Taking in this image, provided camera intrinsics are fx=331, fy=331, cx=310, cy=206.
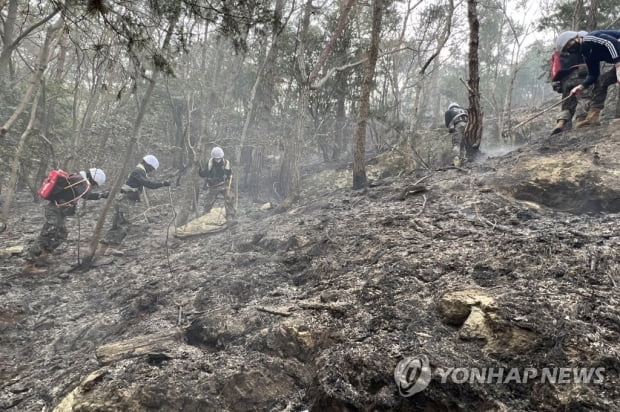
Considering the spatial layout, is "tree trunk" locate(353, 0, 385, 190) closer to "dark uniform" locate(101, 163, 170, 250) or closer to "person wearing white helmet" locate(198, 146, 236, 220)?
"person wearing white helmet" locate(198, 146, 236, 220)

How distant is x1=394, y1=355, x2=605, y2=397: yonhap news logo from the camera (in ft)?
6.45

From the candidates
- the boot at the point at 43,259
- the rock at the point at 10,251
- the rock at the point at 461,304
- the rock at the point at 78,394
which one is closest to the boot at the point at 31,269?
the boot at the point at 43,259

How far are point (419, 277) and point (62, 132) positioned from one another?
1476cm

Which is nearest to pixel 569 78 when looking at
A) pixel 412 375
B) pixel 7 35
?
pixel 412 375

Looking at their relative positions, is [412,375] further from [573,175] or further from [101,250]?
[101,250]

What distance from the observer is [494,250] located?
11.1ft

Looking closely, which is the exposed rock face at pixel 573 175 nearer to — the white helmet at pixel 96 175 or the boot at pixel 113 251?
the boot at pixel 113 251

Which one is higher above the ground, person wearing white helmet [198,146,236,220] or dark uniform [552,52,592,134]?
dark uniform [552,52,592,134]

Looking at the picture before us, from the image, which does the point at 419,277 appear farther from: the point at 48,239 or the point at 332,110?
the point at 332,110

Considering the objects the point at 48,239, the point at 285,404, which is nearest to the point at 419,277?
the point at 285,404

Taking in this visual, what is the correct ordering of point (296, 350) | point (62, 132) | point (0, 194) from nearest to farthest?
point (296, 350) < point (0, 194) < point (62, 132)

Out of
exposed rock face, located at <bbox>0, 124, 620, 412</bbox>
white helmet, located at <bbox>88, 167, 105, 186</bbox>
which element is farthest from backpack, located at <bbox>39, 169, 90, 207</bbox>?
exposed rock face, located at <bbox>0, 124, 620, 412</bbox>

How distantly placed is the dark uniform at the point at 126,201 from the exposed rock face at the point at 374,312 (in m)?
2.02

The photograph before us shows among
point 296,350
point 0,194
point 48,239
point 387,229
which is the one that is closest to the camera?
point 296,350
